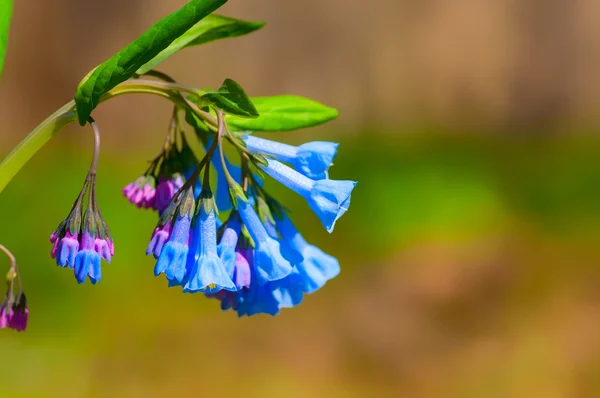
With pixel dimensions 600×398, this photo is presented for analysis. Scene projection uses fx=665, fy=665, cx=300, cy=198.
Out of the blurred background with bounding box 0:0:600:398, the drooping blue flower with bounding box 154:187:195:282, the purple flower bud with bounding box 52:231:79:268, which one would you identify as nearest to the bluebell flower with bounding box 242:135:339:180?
the drooping blue flower with bounding box 154:187:195:282

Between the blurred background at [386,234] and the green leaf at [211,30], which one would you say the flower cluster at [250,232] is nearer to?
the green leaf at [211,30]

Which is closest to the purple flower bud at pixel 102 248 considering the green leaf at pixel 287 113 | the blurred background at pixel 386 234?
the green leaf at pixel 287 113

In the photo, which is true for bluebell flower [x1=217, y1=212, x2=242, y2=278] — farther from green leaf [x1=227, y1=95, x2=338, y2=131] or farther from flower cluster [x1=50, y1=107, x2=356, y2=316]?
green leaf [x1=227, y1=95, x2=338, y2=131]

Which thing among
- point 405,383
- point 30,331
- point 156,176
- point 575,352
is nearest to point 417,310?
point 405,383

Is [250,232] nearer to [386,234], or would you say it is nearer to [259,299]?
[259,299]

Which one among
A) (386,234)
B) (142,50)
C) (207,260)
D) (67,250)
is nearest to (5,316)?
(67,250)

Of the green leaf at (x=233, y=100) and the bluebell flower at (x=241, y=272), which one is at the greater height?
the green leaf at (x=233, y=100)
